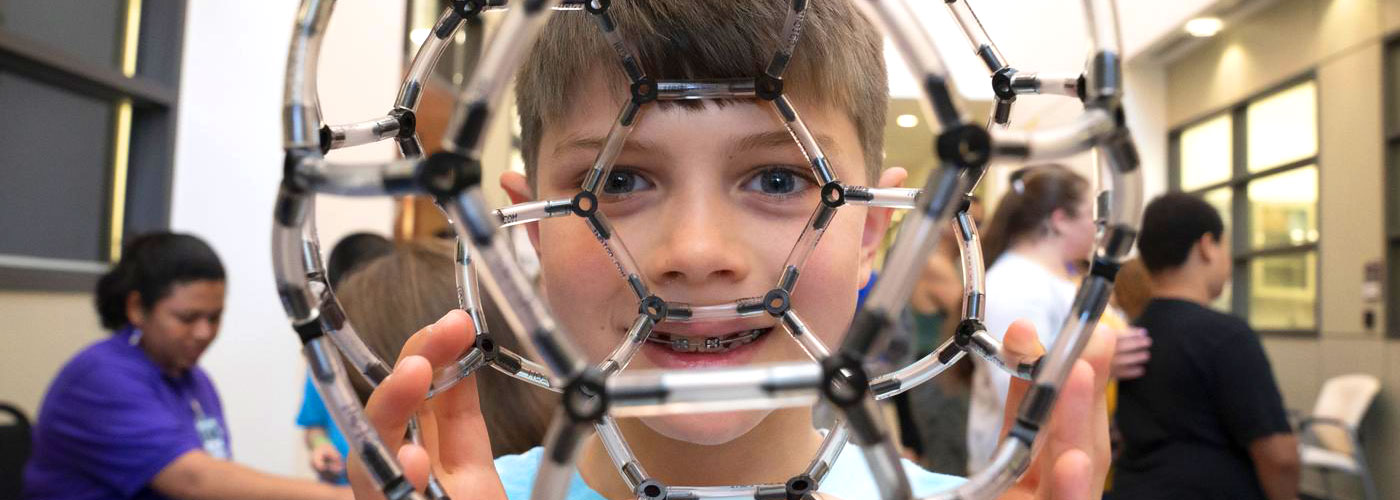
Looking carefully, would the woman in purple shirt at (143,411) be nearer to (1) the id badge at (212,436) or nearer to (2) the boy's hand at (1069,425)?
(1) the id badge at (212,436)

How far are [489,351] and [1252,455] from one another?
1004mm

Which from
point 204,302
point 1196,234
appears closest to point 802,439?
point 1196,234

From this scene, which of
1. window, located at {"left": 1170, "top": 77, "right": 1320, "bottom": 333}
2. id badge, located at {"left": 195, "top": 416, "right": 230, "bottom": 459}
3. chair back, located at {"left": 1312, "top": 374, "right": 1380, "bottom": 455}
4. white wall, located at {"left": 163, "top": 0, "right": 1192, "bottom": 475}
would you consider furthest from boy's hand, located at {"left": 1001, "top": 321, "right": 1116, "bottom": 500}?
window, located at {"left": 1170, "top": 77, "right": 1320, "bottom": 333}

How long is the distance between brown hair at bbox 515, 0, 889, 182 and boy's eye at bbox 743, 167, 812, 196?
0.03 meters

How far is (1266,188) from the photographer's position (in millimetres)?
3449

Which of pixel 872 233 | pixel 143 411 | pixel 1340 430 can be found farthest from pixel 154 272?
pixel 1340 430

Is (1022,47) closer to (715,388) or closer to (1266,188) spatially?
(715,388)

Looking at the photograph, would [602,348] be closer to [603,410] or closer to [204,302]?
[603,410]

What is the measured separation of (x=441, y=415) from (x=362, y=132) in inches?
4.9

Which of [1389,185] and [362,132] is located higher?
[1389,185]

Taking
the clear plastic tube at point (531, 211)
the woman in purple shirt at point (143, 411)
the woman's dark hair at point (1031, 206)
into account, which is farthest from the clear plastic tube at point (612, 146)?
the woman in purple shirt at point (143, 411)

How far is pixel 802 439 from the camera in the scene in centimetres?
56

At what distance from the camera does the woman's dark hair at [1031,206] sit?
3.36 feet

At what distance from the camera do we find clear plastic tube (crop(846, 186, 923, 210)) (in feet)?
1.29
